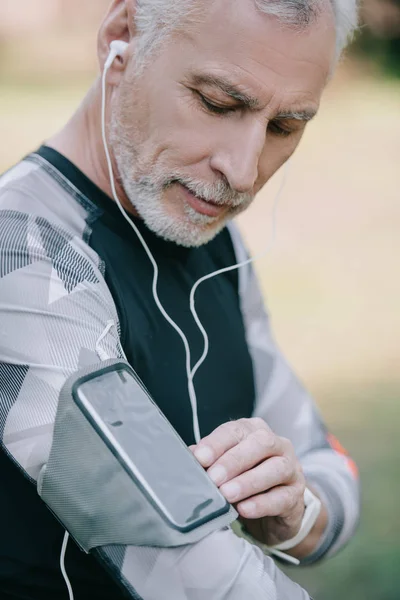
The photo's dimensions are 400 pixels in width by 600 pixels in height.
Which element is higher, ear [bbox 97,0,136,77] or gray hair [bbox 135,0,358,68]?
gray hair [bbox 135,0,358,68]

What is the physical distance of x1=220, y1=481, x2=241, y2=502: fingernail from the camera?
1158 millimetres

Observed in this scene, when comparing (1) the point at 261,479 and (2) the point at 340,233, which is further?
(2) the point at 340,233

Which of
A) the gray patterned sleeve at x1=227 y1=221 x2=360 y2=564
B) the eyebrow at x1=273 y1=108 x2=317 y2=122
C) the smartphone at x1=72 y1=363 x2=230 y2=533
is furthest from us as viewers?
the gray patterned sleeve at x1=227 y1=221 x2=360 y2=564

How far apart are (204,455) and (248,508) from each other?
101 mm

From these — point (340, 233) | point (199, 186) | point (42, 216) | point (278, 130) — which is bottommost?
point (340, 233)

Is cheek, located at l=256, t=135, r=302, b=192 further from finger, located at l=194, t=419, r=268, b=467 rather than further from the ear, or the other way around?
finger, located at l=194, t=419, r=268, b=467

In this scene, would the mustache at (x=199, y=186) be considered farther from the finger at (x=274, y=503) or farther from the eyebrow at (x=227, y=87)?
the finger at (x=274, y=503)

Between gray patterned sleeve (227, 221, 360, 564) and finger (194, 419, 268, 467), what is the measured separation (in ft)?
1.23

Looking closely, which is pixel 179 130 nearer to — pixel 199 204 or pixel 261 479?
pixel 199 204

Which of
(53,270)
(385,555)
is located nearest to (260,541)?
(53,270)

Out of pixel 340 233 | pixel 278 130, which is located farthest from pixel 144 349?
pixel 340 233

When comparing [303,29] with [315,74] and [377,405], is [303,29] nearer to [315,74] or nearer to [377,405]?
[315,74]

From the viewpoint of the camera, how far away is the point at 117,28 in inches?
59.3

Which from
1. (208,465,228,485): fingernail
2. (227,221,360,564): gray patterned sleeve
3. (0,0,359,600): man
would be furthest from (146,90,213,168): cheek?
(208,465,228,485): fingernail
